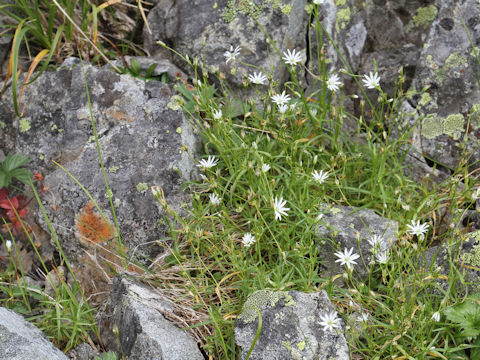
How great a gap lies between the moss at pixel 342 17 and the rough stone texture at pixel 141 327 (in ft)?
7.78

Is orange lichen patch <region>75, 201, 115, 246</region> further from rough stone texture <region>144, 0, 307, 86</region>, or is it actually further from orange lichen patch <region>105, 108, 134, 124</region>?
rough stone texture <region>144, 0, 307, 86</region>

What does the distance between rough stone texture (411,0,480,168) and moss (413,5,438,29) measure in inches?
5.8

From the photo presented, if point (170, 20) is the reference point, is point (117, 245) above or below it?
below

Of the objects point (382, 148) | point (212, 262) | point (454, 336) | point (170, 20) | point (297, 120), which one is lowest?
point (454, 336)

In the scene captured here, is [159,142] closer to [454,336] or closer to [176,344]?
[176,344]

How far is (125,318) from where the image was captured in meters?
2.45

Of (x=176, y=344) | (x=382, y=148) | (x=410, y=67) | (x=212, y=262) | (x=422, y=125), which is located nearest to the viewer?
(x=176, y=344)

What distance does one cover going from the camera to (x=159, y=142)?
321 centimetres

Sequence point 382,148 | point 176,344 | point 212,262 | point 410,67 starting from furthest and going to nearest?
point 410,67 → point 382,148 → point 212,262 → point 176,344

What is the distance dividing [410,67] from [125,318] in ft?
9.08

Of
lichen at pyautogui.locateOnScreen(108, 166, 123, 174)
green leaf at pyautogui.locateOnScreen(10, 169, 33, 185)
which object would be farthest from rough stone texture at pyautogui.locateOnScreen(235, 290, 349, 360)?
green leaf at pyautogui.locateOnScreen(10, 169, 33, 185)

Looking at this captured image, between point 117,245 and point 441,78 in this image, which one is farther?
point 441,78

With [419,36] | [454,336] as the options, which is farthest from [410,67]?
[454,336]

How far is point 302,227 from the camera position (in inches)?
112
